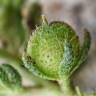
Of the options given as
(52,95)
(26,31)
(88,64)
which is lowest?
(52,95)

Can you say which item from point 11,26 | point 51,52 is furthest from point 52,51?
point 11,26

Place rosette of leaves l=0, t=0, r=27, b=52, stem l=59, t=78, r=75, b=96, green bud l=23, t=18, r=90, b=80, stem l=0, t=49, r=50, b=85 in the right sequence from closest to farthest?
green bud l=23, t=18, r=90, b=80 < stem l=59, t=78, r=75, b=96 < stem l=0, t=49, r=50, b=85 < rosette of leaves l=0, t=0, r=27, b=52

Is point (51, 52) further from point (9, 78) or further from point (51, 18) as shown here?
point (51, 18)

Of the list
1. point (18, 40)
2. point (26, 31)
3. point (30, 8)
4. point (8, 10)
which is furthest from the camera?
point (30, 8)

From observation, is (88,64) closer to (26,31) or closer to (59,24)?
(26,31)

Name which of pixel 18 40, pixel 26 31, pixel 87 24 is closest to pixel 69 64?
pixel 26 31

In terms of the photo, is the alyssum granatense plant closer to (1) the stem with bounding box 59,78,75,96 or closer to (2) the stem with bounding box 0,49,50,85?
(1) the stem with bounding box 59,78,75,96

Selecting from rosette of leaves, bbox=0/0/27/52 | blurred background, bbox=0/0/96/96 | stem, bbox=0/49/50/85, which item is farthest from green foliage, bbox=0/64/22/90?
rosette of leaves, bbox=0/0/27/52
